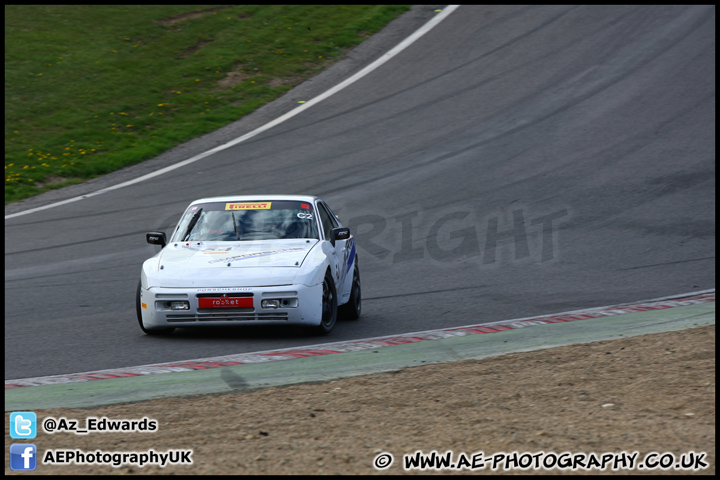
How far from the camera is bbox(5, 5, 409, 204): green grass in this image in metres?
18.8

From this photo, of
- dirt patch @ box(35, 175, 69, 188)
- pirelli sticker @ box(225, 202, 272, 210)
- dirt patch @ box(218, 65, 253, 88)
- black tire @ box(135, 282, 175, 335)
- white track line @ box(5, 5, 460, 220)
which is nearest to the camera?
black tire @ box(135, 282, 175, 335)

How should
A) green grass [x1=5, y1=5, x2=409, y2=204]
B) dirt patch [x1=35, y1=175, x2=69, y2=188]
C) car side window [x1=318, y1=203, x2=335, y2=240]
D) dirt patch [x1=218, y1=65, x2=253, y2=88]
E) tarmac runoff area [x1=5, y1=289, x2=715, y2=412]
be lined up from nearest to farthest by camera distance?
tarmac runoff area [x1=5, y1=289, x2=715, y2=412]
car side window [x1=318, y1=203, x2=335, y2=240]
dirt patch [x1=35, y1=175, x2=69, y2=188]
green grass [x1=5, y1=5, x2=409, y2=204]
dirt patch [x1=218, y1=65, x2=253, y2=88]

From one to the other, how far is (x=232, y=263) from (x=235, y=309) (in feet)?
1.66

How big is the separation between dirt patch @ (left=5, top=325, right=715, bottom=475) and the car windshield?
2774 mm

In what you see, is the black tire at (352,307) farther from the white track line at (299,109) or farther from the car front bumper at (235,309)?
the white track line at (299,109)

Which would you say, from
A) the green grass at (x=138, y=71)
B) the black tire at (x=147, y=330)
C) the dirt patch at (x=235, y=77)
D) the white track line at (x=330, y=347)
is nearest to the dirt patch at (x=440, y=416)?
the white track line at (x=330, y=347)

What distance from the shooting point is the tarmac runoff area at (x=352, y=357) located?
620cm

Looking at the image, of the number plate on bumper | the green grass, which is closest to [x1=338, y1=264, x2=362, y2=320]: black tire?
the number plate on bumper

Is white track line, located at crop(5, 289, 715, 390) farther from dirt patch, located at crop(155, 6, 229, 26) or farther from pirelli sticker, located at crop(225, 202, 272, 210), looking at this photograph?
dirt patch, located at crop(155, 6, 229, 26)

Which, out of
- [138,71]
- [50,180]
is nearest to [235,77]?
[138,71]

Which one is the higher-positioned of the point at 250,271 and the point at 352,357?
the point at 250,271

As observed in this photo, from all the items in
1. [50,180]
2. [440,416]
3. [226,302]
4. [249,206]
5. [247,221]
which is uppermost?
[50,180]

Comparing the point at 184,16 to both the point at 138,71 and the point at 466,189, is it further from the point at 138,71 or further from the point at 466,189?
the point at 466,189

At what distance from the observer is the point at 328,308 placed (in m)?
8.30
